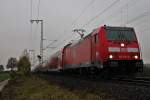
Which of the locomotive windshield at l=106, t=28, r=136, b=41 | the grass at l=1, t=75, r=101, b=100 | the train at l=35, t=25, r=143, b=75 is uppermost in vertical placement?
the locomotive windshield at l=106, t=28, r=136, b=41

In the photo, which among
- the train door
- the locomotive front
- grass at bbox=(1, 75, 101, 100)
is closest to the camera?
grass at bbox=(1, 75, 101, 100)

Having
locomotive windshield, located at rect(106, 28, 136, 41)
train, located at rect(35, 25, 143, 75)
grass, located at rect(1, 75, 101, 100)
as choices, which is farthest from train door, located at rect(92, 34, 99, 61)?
grass, located at rect(1, 75, 101, 100)

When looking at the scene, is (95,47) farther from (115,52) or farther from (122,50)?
(122,50)

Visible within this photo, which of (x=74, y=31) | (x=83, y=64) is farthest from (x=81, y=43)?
(x=74, y=31)

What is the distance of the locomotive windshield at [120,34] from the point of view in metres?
21.3

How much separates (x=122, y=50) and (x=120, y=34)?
1286 mm

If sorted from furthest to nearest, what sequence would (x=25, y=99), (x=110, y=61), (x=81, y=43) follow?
1. (x=81, y=43)
2. (x=110, y=61)
3. (x=25, y=99)

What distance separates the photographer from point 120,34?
2138 centimetres

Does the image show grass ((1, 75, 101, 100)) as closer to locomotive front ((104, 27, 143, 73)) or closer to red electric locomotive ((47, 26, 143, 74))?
red electric locomotive ((47, 26, 143, 74))

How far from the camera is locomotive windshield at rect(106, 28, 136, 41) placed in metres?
21.3

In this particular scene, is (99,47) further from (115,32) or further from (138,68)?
(138,68)

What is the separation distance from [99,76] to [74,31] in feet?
106

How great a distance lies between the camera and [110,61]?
784 inches

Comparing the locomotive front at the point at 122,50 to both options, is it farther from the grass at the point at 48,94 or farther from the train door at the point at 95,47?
the grass at the point at 48,94
